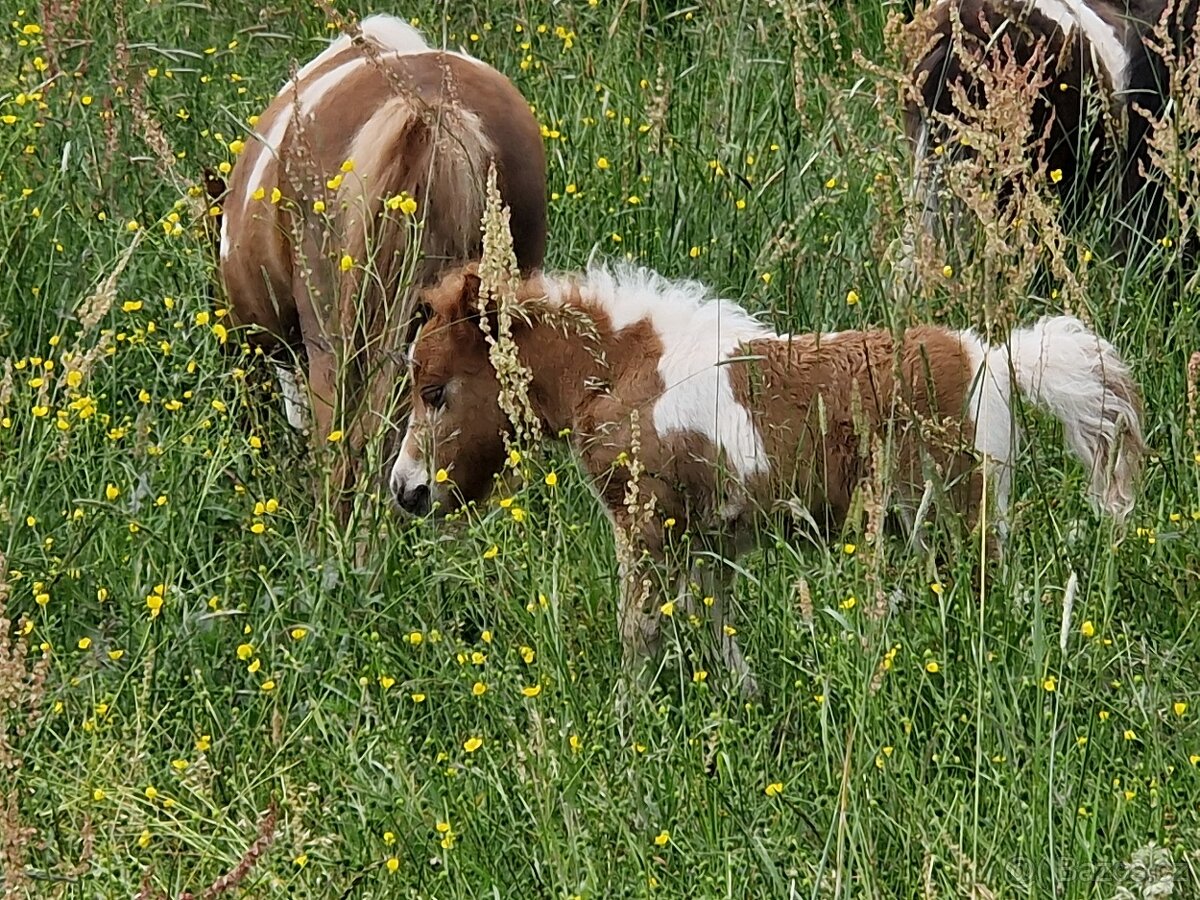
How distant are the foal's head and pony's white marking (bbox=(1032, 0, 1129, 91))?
1.74 m

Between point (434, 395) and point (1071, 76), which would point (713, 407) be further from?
point (1071, 76)

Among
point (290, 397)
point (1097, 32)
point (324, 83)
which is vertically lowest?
point (290, 397)

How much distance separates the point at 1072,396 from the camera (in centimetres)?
320

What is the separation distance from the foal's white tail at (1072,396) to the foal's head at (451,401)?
1.02m

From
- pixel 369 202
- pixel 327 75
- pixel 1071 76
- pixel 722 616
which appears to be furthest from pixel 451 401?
pixel 1071 76

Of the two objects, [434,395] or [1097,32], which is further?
[1097,32]

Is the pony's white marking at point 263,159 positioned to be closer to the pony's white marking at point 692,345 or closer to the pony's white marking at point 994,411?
the pony's white marking at point 692,345

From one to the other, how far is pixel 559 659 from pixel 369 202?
1470 mm

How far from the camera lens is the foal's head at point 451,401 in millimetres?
3533

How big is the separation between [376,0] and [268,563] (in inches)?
126

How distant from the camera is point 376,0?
6086mm

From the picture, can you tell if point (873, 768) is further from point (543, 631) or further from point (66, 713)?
point (66, 713)

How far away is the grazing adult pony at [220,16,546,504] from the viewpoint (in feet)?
11.5

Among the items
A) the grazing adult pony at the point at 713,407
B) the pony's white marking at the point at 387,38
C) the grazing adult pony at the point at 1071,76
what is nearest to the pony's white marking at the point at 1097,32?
the grazing adult pony at the point at 1071,76
